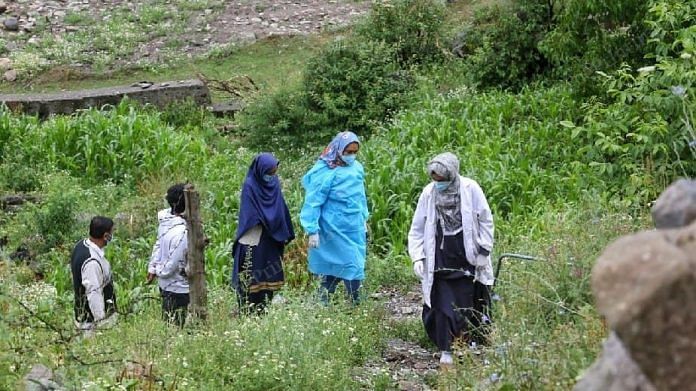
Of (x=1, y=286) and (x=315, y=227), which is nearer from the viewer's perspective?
(x=1, y=286)

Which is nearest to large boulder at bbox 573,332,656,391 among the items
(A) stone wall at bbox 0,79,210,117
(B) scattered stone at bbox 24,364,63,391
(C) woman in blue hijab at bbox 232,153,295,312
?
(B) scattered stone at bbox 24,364,63,391

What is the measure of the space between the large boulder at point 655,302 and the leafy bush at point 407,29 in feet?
47.0

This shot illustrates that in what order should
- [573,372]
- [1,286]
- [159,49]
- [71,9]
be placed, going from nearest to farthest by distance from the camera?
[573,372] → [1,286] → [159,49] → [71,9]

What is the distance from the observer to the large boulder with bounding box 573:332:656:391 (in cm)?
271

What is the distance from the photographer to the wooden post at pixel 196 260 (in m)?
6.58

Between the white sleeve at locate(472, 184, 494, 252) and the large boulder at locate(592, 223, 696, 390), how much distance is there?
4.21 m

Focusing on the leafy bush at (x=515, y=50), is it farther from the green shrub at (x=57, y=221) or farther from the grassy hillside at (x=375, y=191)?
the green shrub at (x=57, y=221)

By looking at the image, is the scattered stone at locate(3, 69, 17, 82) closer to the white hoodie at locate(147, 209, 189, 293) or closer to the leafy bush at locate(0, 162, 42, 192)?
the leafy bush at locate(0, 162, 42, 192)

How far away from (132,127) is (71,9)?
10.8 m

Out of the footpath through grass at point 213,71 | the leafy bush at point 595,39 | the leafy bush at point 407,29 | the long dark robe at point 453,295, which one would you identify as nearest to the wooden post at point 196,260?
the long dark robe at point 453,295

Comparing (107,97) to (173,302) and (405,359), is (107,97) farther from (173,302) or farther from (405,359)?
(405,359)

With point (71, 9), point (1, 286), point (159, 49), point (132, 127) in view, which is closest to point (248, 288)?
point (1, 286)

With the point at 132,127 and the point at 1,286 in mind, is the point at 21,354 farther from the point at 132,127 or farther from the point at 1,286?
the point at 132,127

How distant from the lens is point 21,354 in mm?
5371
